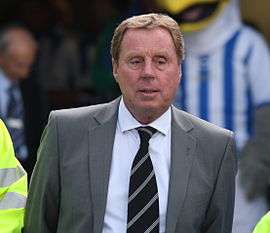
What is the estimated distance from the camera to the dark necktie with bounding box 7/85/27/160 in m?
6.56

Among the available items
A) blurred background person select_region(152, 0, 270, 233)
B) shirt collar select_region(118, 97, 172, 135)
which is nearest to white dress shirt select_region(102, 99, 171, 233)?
shirt collar select_region(118, 97, 172, 135)

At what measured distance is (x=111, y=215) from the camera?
4.00 metres

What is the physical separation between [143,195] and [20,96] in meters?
2.72

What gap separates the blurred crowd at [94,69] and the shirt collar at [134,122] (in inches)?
82.4

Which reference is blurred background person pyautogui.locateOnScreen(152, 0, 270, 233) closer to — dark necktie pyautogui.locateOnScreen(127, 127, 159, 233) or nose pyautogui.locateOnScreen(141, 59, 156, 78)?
dark necktie pyautogui.locateOnScreen(127, 127, 159, 233)

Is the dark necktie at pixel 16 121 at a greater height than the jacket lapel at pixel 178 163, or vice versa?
A: the jacket lapel at pixel 178 163

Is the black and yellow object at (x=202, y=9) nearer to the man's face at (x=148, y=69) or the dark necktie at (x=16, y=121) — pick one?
the dark necktie at (x=16, y=121)

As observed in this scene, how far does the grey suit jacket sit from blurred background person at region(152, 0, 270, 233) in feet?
6.65

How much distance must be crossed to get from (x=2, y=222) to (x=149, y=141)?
1.88 ft

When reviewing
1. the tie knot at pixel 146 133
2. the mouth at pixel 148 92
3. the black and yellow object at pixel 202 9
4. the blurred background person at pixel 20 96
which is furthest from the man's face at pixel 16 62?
the mouth at pixel 148 92

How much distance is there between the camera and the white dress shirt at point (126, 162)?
4.00 meters

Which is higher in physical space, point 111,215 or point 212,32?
point 212,32

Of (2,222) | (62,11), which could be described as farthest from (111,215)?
(62,11)

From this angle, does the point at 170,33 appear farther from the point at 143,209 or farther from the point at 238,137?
the point at 238,137
